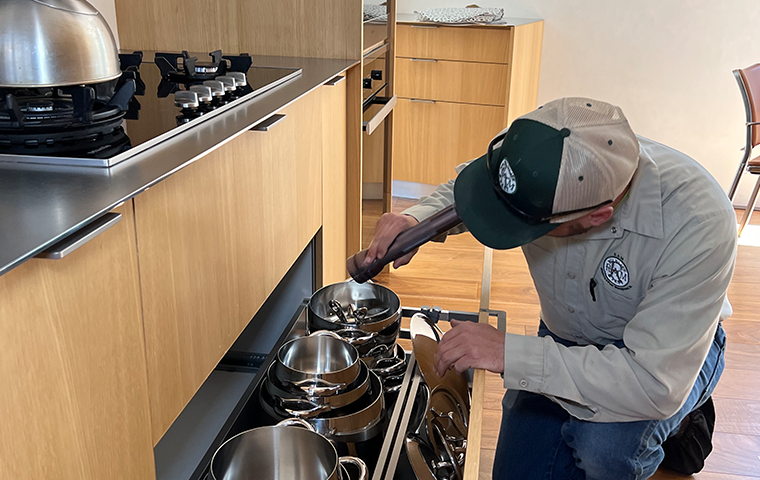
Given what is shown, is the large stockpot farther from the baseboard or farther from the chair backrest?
the baseboard

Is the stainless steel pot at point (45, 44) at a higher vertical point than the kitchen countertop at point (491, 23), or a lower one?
higher

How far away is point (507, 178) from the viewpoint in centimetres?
88

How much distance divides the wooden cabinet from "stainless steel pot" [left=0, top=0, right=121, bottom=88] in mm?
A: 2788

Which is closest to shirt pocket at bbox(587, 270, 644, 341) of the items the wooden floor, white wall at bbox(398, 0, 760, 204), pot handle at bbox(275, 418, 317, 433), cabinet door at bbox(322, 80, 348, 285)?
pot handle at bbox(275, 418, 317, 433)

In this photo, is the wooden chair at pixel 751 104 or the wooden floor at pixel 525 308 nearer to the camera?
the wooden floor at pixel 525 308

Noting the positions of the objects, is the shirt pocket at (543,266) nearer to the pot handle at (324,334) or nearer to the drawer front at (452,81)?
the pot handle at (324,334)

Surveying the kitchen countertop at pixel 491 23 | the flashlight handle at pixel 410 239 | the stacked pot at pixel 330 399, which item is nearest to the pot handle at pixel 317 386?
the stacked pot at pixel 330 399

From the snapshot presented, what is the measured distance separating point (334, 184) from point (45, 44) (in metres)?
1.10

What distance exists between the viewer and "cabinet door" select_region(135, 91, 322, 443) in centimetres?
79

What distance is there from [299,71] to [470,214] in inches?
28.6

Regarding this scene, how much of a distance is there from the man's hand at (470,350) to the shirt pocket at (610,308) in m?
0.23

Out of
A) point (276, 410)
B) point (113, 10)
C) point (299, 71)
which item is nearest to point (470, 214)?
point (276, 410)

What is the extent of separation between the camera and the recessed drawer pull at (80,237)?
552 millimetres

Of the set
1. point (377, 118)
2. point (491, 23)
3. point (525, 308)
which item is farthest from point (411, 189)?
point (377, 118)
